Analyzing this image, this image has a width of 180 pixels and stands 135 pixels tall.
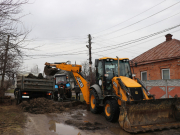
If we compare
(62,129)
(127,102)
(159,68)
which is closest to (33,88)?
(62,129)

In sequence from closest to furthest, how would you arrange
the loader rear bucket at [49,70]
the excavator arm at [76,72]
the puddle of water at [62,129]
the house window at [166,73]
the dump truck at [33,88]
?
the puddle of water at [62,129]
the excavator arm at [76,72]
the dump truck at [33,88]
the loader rear bucket at [49,70]
the house window at [166,73]

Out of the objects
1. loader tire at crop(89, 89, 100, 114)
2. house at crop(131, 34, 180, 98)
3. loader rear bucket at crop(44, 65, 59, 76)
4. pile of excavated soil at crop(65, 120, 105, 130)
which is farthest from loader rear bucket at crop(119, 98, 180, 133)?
loader rear bucket at crop(44, 65, 59, 76)

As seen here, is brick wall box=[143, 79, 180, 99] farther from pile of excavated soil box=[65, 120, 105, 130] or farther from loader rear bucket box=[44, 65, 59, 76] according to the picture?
loader rear bucket box=[44, 65, 59, 76]

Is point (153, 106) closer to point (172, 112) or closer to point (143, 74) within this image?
point (172, 112)

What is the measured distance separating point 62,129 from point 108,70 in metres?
3.39

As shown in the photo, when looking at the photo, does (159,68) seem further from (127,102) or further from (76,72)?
(127,102)

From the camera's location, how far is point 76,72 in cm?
987

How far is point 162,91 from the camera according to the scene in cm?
1084

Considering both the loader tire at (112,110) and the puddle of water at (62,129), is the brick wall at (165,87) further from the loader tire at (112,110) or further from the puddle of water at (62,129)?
the puddle of water at (62,129)

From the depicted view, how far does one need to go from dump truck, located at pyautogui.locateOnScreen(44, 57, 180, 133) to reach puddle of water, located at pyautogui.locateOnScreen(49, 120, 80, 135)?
1.56 metres

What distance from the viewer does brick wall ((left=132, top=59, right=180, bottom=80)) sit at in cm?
1292

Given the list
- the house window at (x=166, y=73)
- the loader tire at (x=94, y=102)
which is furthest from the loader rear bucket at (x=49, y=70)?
the house window at (x=166, y=73)

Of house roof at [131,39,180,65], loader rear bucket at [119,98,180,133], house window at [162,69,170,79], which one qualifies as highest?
house roof at [131,39,180,65]

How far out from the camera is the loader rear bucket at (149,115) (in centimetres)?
537
